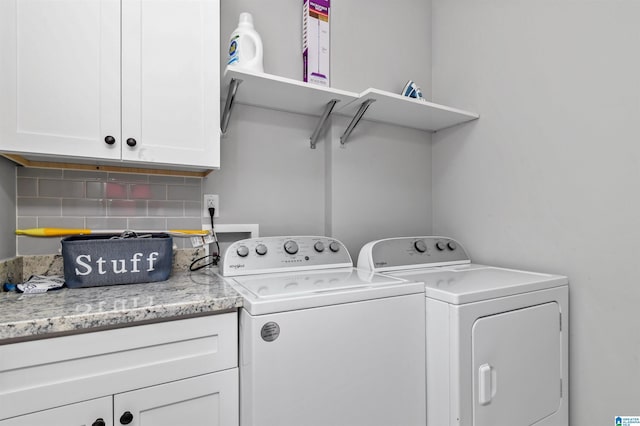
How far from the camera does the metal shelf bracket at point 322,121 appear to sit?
1.78 metres

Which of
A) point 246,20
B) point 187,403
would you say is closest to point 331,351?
point 187,403

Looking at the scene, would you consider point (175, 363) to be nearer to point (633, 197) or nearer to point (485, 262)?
point (485, 262)

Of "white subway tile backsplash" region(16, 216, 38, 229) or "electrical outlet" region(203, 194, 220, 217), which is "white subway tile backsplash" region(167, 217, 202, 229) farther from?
"white subway tile backsplash" region(16, 216, 38, 229)

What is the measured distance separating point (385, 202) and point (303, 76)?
889 mm

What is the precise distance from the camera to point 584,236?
150cm

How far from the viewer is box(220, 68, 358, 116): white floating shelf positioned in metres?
1.49

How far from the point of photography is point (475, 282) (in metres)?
1.39

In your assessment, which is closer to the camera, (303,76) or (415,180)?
(303,76)

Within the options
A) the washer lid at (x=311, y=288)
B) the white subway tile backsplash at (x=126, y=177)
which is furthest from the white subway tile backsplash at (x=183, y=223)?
the washer lid at (x=311, y=288)

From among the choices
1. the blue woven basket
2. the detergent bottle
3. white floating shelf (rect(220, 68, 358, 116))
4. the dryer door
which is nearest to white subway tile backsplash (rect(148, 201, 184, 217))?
the blue woven basket

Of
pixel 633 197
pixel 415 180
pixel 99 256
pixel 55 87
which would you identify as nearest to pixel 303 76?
pixel 415 180

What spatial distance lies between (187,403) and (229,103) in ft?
4.02

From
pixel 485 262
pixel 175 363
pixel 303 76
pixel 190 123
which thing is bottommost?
pixel 175 363

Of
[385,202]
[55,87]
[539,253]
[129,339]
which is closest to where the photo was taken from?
[129,339]
